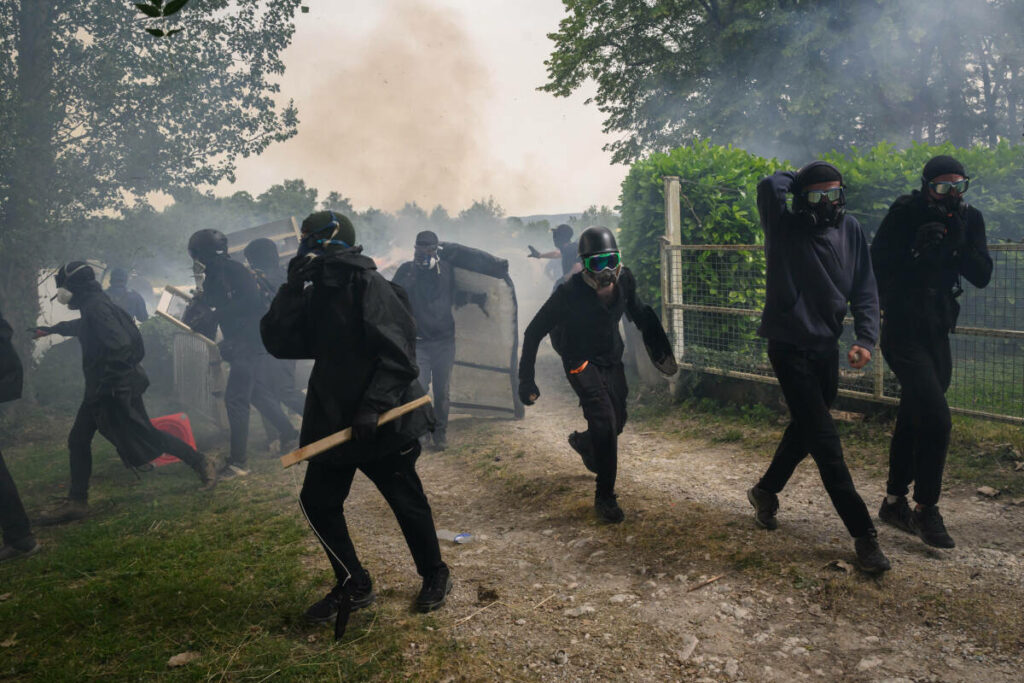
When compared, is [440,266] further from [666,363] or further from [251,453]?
[666,363]

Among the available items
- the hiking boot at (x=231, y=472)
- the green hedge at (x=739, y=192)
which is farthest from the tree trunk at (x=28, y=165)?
the green hedge at (x=739, y=192)

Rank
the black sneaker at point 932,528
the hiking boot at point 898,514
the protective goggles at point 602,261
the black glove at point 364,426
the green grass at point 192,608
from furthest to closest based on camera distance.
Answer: the protective goggles at point 602,261, the hiking boot at point 898,514, the black sneaker at point 932,528, the black glove at point 364,426, the green grass at point 192,608

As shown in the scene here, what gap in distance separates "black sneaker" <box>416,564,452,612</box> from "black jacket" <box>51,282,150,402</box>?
4.21 meters

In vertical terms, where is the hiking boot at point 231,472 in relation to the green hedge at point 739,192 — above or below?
below

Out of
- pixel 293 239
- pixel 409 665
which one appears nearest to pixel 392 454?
pixel 409 665

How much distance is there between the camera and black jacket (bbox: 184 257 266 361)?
A: 7.80 m

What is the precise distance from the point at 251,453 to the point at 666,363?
5.65 metres

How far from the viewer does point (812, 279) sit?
365 cm

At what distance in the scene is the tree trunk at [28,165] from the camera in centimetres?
1052

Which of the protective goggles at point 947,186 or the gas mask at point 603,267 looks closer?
the protective goggles at point 947,186

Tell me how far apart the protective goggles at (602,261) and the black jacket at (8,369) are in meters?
4.24

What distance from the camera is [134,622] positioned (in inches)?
138

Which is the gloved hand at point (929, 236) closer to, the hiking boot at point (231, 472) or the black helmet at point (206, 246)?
the hiking boot at point (231, 472)

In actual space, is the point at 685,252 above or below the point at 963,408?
above
